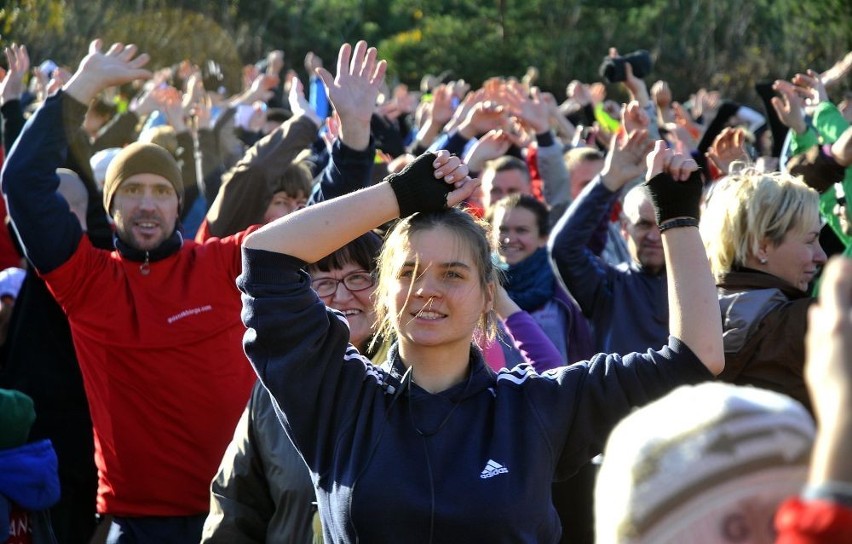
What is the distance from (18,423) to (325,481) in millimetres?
2666

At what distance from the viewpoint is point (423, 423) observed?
3018 millimetres

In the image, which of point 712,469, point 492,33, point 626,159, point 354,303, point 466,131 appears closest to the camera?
point 712,469

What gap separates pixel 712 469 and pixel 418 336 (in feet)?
4.85

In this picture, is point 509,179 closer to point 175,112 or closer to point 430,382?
point 175,112

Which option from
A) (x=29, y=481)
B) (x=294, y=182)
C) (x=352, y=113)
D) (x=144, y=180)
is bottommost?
(x=29, y=481)

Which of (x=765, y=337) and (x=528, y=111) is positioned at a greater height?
(x=528, y=111)

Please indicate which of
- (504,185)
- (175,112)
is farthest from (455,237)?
(175,112)

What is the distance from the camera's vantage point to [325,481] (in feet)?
9.96

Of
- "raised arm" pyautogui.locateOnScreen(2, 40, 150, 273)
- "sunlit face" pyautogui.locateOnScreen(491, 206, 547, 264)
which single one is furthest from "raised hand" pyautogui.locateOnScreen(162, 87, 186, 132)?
"raised arm" pyautogui.locateOnScreen(2, 40, 150, 273)

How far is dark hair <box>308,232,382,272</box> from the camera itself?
13.8 feet

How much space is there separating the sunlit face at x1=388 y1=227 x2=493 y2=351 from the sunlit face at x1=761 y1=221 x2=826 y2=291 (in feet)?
5.30

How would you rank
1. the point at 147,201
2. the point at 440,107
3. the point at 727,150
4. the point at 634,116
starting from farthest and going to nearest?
the point at 440,107 → the point at 727,150 → the point at 634,116 → the point at 147,201

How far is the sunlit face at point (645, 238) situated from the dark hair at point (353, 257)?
6.81 feet

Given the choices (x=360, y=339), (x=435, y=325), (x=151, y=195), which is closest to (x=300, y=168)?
(x=151, y=195)
